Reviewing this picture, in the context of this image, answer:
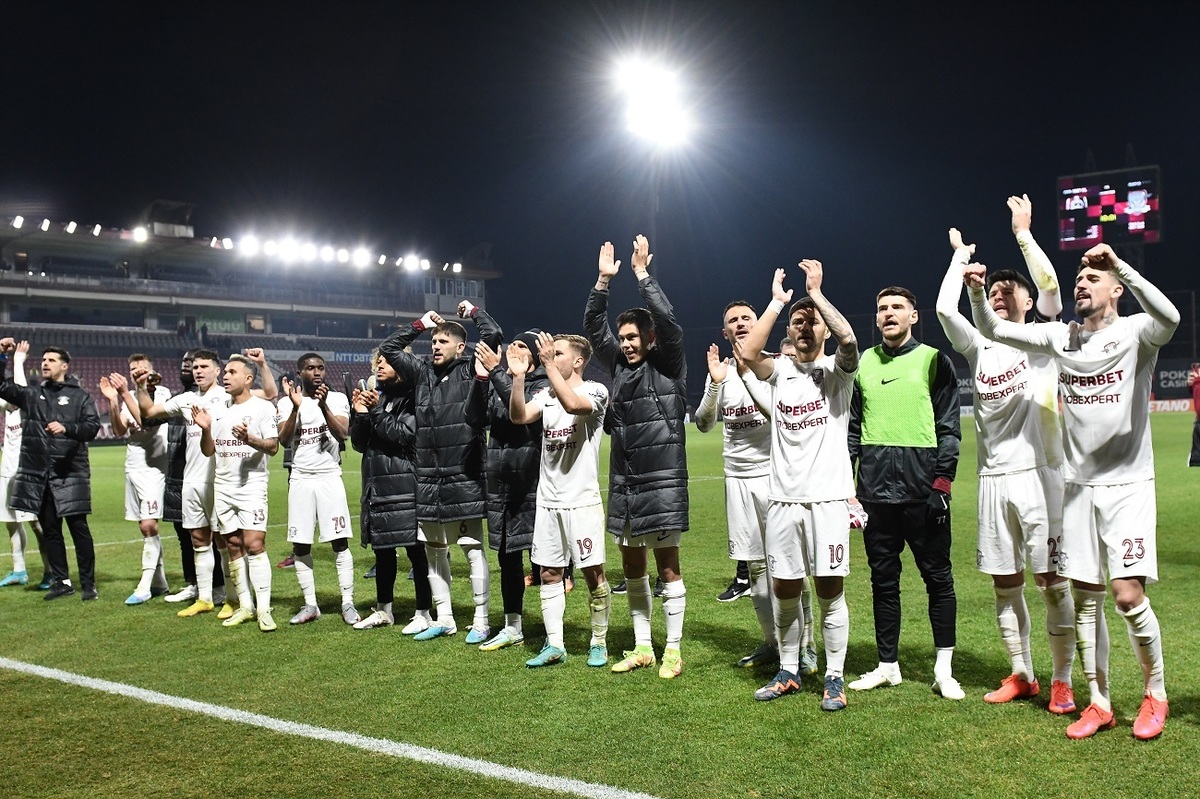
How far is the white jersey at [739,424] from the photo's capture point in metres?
6.75

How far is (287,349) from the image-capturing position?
62.3 metres

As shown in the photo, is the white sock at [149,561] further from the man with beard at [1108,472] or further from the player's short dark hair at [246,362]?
the man with beard at [1108,472]

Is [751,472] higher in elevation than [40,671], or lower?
higher

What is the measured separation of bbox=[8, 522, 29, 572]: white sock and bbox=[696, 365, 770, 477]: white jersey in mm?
7666

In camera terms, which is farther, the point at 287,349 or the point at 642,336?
the point at 287,349

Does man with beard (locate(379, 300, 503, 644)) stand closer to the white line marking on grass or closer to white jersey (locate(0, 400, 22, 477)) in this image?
the white line marking on grass

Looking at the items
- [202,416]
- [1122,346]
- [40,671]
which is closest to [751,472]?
[1122,346]

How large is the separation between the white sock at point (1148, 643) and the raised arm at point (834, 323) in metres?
1.82

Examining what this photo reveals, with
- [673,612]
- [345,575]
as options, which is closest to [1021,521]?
[673,612]

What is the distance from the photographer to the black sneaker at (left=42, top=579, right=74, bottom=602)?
930cm

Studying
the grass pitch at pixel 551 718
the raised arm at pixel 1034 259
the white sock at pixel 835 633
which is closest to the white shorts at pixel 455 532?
the grass pitch at pixel 551 718

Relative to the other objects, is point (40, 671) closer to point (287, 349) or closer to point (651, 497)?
point (651, 497)

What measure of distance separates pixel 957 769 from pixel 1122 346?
84.5 inches

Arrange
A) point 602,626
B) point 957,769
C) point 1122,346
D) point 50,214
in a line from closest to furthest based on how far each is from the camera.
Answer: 1. point 957,769
2. point 1122,346
3. point 602,626
4. point 50,214
